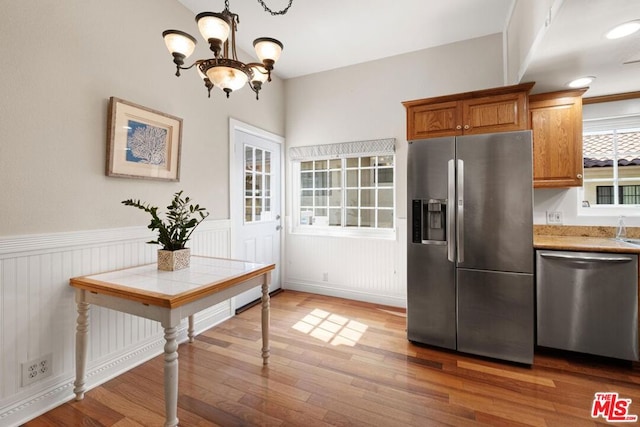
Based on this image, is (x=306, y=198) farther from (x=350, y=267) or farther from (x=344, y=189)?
(x=350, y=267)

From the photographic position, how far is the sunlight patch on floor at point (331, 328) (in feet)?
8.86

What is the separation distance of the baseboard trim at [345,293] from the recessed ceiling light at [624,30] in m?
2.81

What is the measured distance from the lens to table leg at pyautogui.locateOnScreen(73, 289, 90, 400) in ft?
5.96

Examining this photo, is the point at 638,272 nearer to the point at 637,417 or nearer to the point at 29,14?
the point at 637,417

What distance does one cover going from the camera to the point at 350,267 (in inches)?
149

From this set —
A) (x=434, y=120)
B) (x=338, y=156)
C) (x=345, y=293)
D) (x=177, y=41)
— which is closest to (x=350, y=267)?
(x=345, y=293)

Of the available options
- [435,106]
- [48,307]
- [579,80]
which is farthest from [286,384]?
[579,80]

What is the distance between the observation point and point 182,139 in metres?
2.61

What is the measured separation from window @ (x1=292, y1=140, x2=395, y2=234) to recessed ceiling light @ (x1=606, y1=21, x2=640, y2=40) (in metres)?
1.93

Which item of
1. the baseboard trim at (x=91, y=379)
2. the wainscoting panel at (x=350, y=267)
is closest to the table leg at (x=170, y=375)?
the baseboard trim at (x=91, y=379)

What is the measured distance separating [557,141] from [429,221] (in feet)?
4.36

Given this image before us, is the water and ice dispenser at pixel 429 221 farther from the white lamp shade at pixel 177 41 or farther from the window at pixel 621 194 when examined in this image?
the white lamp shade at pixel 177 41

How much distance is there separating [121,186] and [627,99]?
4.42 meters

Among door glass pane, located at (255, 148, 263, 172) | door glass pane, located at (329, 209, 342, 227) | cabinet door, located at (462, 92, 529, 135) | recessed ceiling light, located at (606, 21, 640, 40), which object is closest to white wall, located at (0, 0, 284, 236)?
door glass pane, located at (255, 148, 263, 172)
